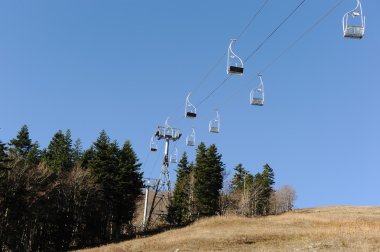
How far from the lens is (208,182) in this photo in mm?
81125

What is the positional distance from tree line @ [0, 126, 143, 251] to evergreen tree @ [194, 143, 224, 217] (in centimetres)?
1140

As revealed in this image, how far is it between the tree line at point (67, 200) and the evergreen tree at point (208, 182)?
11.4 metres

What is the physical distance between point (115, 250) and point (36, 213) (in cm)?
2256

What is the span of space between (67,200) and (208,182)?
81.0ft

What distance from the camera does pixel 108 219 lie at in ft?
235

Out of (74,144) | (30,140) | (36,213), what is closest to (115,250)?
(36,213)

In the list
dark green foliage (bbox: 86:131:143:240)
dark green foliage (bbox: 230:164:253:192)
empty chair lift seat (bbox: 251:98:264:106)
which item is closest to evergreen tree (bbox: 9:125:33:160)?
dark green foliage (bbox: 86:131:143:240)

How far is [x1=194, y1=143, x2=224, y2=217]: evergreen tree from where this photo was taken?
79.9 m

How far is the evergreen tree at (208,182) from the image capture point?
262ft

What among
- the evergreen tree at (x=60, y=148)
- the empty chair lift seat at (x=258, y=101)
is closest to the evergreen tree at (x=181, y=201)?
the evergreen tree at (x=60, y=148)

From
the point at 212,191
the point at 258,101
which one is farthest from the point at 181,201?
the point at 258,101

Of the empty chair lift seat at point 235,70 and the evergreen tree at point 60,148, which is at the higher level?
the evergreen tree at point 60,148

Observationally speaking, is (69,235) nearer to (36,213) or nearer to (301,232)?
(36,213)

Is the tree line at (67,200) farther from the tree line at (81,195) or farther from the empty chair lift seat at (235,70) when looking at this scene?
the empty chair lift seat at (235,70)
